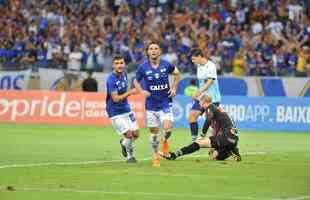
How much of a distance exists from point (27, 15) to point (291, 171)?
26694 mm

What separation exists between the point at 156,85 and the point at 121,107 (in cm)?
80

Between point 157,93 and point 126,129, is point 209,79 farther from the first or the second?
point 126,129

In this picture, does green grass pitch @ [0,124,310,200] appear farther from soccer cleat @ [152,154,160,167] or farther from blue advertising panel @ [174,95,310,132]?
blue advertising panel @ [174,95,310,132]

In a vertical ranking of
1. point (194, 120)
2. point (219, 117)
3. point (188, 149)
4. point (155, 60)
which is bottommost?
point (188, 149)

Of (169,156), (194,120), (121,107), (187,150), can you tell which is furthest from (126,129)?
(194,120)

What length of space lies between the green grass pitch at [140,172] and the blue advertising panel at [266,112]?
6020 millimetres

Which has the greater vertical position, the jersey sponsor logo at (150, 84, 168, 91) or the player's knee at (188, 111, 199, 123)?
the jersey sponsor logo at (150, 84, 168, 91)

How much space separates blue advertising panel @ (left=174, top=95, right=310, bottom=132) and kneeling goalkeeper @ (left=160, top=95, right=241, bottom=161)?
13259 mm

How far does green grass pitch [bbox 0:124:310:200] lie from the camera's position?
46.6 ft

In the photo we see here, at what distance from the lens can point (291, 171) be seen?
58.5 feet

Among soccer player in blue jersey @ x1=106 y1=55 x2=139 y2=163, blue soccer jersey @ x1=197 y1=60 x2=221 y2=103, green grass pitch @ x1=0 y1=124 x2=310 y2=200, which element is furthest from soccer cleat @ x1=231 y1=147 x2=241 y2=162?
blue soccer jersey @ x1=197 y1=60 x2=221 y2=103

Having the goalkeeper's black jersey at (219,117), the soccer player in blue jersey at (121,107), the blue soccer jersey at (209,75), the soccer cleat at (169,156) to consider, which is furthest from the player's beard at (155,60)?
the blue soccer jersey at (209,75)

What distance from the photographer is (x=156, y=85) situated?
64.7 feet

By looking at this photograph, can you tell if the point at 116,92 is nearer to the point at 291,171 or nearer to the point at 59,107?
the point at 291,171
